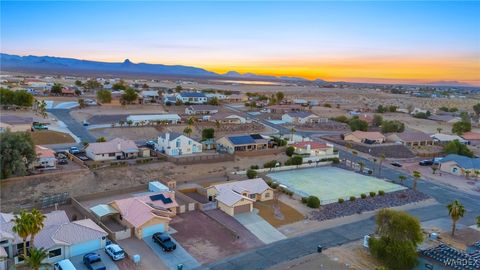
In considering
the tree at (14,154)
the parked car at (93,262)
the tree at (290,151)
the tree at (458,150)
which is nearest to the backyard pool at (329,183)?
the tree at (290,151)

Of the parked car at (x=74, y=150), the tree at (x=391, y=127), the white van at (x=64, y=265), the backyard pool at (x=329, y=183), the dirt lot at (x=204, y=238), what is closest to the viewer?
the white van at (x=64, y=265)

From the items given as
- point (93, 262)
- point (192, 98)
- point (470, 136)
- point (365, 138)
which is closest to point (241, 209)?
point (93, 262)

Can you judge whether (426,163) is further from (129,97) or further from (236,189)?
(129,97)

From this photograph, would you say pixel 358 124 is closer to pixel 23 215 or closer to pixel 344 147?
pixel 344 147

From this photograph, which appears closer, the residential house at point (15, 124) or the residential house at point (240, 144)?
the residential house at point (240, 144)

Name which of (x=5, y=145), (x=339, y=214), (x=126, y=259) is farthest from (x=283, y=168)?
(x=5, y=145)

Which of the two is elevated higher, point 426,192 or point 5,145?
point 5,145

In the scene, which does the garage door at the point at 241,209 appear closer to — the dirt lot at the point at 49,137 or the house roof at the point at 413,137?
the dirt lot at the point at 49,137
